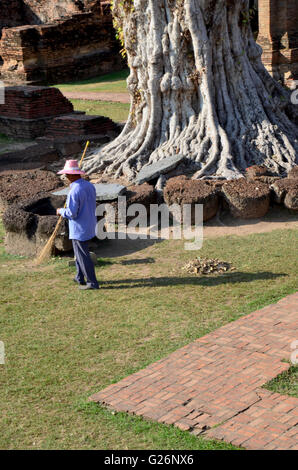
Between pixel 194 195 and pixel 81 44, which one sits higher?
pixel 81 44

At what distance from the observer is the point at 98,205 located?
10.4m

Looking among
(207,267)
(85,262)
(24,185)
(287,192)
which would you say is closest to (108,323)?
(85,262)

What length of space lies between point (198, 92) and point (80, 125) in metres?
3.96

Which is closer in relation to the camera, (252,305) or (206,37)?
(252,305)

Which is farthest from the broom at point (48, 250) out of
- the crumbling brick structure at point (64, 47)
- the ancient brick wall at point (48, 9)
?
the ancient brick wall at point (48, 9)

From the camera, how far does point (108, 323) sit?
7.41 m

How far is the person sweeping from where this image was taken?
323 inches

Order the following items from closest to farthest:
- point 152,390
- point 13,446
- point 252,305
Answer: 1. point 13,446
2. point 152,390
3. point 252,305

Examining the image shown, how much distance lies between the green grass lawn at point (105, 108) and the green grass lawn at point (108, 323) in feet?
29.2

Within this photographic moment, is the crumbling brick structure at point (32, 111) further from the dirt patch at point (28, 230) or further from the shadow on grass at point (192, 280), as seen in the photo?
the shadow on grass at point (192, 280)

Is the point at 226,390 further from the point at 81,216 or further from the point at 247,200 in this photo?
the point at 247,200
